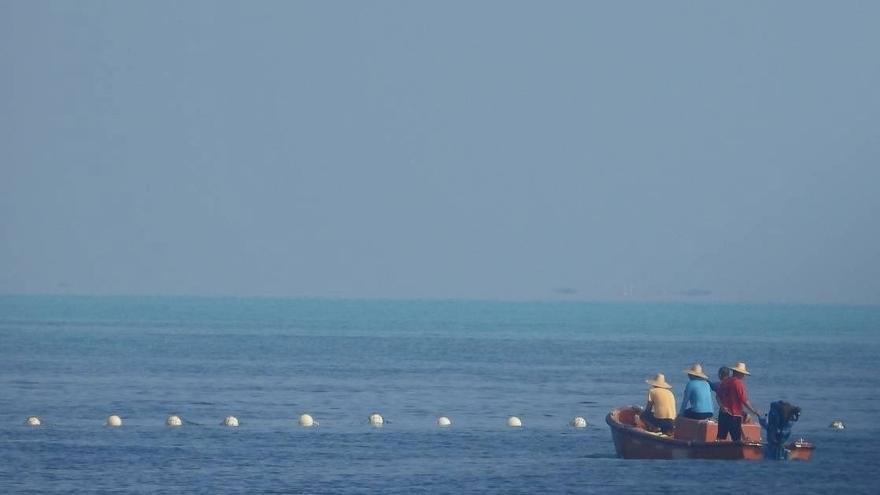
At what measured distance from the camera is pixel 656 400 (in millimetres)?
37719

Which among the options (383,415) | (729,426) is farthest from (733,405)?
(383,415)

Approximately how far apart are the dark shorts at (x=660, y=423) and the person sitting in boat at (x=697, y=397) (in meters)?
1.14

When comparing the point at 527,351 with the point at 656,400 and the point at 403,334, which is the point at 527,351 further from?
the point at 656,400

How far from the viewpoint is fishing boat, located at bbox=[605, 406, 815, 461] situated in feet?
118

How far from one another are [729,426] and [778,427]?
119cm

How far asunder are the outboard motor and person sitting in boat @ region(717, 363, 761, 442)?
0.73 m

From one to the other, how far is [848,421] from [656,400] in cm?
1562

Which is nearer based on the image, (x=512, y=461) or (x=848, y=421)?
(x=512, y=461)

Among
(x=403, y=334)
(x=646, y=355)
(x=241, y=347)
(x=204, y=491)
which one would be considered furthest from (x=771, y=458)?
(x=403, y=334)

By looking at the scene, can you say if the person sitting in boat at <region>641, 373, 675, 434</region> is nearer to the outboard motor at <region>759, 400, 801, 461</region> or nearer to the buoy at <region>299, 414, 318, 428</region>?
the outboard motor at <region>759, 400, 801, 461</region>

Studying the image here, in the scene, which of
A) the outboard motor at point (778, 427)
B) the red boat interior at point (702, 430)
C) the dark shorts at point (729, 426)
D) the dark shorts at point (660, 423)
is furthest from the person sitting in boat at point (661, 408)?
the outboard motor at point (778, 427)

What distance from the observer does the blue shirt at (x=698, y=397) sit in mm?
36062

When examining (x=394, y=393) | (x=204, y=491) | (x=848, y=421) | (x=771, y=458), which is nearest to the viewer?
(x=204, y=491)

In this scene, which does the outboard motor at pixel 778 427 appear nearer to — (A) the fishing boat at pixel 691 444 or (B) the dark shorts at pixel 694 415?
(A) the fishing boat at pixel 691 444
